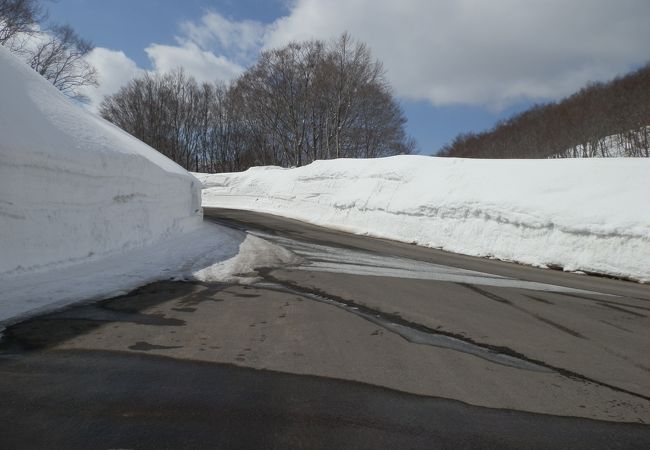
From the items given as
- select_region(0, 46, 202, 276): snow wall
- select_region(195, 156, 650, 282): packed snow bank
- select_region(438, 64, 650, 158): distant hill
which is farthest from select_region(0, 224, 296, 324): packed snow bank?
select_region(438, 64, 650, 158): distant hill

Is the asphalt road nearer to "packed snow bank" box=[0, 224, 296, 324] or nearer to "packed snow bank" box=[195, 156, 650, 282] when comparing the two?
"packed snow bank" box=[0, 224, 296, 324]

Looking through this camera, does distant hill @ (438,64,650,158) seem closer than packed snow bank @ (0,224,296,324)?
No

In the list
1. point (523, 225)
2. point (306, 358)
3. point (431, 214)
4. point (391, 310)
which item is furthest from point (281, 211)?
point (306, 358)

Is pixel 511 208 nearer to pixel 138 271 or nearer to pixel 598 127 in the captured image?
pixel 138 271

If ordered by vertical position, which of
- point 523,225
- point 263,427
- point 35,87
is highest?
point 35,87

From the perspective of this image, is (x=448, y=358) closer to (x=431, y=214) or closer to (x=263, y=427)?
(x=263, y=427)

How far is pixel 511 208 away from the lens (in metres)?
14.0

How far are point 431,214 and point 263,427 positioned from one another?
48.0ft

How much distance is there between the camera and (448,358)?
432 cm

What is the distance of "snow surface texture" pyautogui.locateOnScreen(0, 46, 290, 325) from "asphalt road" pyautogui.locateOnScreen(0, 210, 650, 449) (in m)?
1.13

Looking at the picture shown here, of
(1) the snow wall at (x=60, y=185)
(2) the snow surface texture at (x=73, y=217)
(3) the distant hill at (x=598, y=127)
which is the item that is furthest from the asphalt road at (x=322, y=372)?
(3) the distant hill at (x=598, y=127)

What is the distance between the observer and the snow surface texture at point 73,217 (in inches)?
258

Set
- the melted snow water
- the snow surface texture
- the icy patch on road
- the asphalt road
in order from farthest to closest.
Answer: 1. the icy patch on road
2. the snow surface texture
3. the melted snow water
4. the asphalt road

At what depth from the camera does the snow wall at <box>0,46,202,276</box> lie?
6.91m
